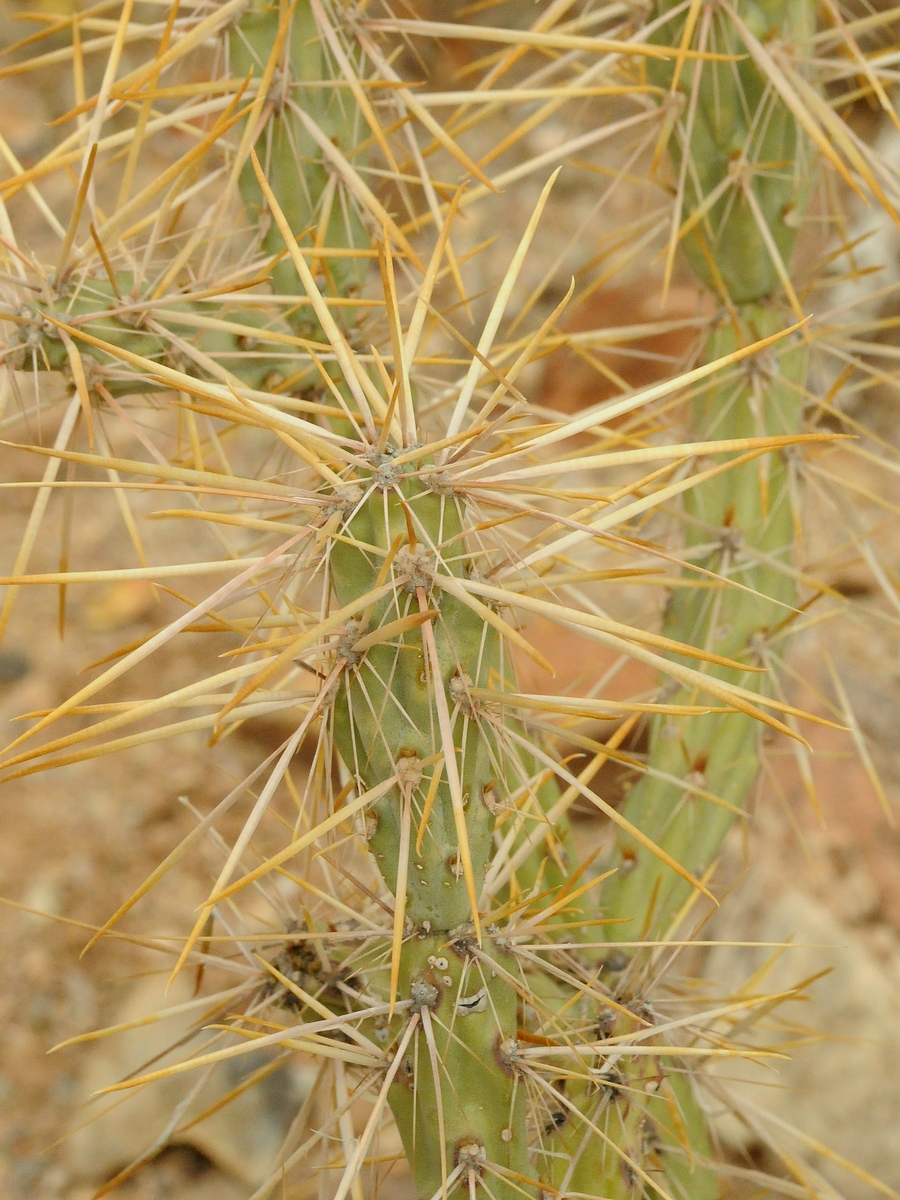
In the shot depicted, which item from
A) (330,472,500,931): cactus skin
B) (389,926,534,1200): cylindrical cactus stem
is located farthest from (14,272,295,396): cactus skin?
(389,926,534,1200): cylindrical cactus stem

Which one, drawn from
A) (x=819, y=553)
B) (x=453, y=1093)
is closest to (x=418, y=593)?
(x=453, y=1093)

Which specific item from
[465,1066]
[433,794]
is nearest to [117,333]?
[433,794]

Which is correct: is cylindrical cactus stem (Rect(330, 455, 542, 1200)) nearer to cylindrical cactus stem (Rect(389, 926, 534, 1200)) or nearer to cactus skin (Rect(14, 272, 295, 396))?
cylindrical cactus stem (Rect(389, 926, 534, 1200))

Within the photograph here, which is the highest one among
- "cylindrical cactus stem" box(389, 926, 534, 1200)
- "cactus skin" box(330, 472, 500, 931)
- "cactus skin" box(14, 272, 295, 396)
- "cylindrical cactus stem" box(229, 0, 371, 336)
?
"cylindrical cactus stem" box(229, 0, 371, 336)

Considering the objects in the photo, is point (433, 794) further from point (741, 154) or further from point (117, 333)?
point (741, 154)

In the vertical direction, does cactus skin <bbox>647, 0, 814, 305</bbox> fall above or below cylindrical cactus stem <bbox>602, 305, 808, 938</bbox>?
above

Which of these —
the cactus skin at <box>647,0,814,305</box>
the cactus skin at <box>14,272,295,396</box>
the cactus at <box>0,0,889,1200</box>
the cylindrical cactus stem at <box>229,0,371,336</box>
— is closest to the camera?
the cactus at <box>0,0,889,1200</box>

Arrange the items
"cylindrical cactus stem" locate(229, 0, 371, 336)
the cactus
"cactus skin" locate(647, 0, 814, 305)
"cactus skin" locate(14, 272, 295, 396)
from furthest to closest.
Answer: "cactus skin" locate(647, 0, 814, 305), "cylindrical cactus stem" locate(229, 0, 371, 336), "cactus skin" locate(14, 272, 295, 396), the cactus

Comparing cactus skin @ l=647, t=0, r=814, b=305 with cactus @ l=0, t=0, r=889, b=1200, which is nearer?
cactus @ l=0, t=0, r=889, b=1200

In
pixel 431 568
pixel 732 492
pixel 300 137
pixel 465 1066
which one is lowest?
pixel 465 1066
